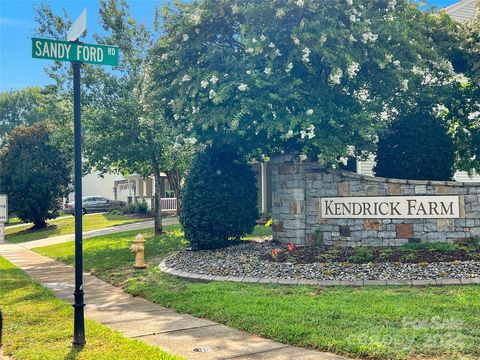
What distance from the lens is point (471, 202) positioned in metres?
9.42

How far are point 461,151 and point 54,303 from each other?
979cm

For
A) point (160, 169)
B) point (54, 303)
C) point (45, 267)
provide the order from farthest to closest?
point (160, 169) < point (45, 267) < point (54, 303)

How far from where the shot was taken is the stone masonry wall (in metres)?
9.46

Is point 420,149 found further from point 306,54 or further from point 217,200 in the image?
point 217,200

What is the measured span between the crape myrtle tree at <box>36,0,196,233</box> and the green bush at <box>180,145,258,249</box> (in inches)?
171

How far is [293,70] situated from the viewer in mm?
10422

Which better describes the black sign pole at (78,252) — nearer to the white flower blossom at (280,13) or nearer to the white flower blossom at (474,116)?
the white flower blossom at (280,13)

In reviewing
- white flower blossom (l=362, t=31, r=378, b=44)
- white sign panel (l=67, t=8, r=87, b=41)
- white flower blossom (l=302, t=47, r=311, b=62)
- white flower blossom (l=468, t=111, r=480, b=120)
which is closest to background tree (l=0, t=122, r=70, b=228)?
white flower blossom (l=302, t=47, r=311, b=62)

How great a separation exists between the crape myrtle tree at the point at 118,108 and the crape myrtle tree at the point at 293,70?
4.78 m

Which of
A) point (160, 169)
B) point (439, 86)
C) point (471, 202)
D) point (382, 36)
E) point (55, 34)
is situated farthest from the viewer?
point (160, 169)

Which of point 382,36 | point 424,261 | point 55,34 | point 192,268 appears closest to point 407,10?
point 382,36

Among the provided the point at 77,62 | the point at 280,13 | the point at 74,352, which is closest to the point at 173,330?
the point at 74,352

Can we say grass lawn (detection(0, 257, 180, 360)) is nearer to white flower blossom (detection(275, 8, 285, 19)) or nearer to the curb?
the curb

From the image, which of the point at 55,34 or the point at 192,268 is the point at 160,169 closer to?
the point at 55,34
